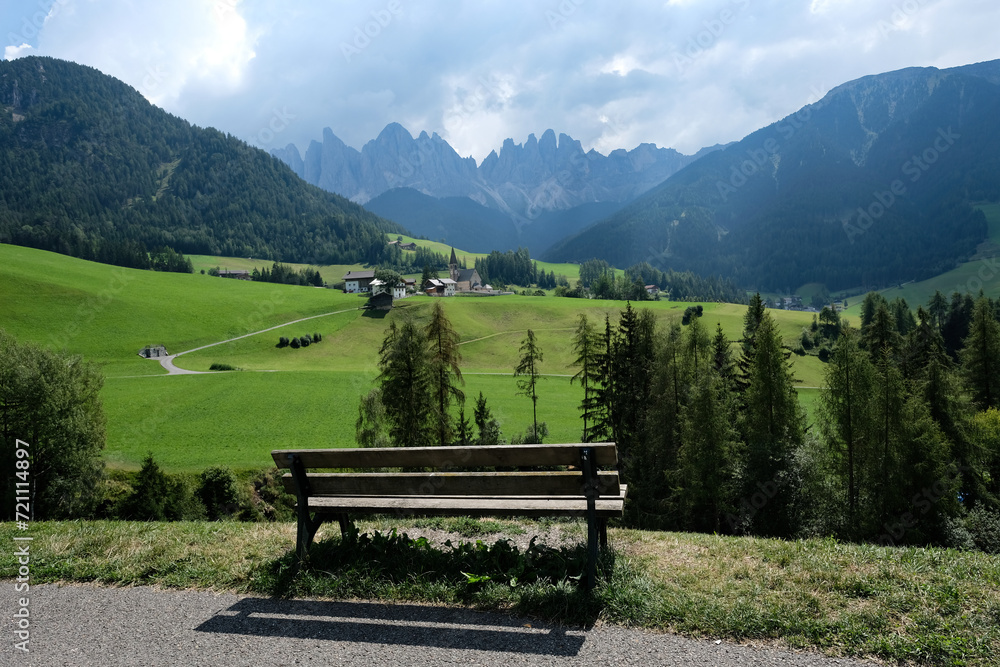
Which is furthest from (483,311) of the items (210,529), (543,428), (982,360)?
(210,529)

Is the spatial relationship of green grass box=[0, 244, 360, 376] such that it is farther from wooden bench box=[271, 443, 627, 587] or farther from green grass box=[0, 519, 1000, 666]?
wooden bench box=[271, 443, 627, 587]

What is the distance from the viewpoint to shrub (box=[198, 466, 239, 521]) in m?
32.0

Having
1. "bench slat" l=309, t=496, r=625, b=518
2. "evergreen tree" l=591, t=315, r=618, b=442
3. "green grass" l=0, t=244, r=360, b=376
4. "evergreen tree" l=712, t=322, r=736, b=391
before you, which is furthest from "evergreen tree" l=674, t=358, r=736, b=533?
"green grass" l=0, t=244, r=360, b=376

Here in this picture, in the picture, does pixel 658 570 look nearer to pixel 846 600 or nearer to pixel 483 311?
pixel 846 600

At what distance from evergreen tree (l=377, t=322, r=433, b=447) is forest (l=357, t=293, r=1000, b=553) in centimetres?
8

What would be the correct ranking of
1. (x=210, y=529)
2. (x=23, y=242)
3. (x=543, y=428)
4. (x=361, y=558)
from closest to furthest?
1. (x=361, y=558)
2. (x=210, y=529)
3. (x=543, y=428)
4. (x=23, y=242)

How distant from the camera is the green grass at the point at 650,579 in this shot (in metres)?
5.07

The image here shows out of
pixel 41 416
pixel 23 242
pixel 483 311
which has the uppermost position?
pixel 23 242

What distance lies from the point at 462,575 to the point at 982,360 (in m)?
52.5

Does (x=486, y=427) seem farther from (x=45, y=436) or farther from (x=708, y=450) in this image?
(x=45, y=436)

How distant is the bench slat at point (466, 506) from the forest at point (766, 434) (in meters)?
24.1

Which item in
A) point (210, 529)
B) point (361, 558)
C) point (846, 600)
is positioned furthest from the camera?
point (210, 529)

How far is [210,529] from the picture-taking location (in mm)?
8820

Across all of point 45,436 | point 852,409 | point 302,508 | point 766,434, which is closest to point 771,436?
point 766,434
